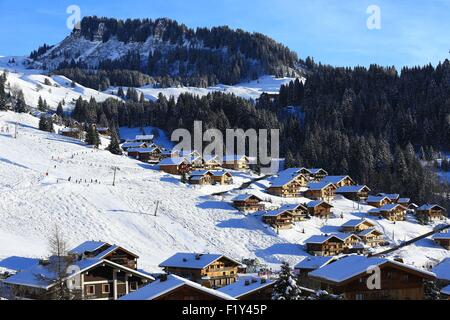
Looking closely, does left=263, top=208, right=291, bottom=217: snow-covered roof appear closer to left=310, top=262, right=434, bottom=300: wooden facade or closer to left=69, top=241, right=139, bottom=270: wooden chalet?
left=69, top=241, right=139, bottom=270: wooden chalet

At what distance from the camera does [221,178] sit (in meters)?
92.9

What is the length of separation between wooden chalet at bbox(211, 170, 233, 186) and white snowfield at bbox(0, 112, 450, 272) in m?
3.01

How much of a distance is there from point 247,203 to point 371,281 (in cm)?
4870

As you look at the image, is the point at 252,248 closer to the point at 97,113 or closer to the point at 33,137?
the point at 33,137

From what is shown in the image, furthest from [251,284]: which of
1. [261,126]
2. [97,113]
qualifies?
[97,113]

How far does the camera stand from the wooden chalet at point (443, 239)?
2968 inches

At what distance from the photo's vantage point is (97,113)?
177m

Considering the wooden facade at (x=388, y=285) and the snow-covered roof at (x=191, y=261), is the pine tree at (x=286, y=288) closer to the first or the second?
the wooden facade at (x=388, y=285)

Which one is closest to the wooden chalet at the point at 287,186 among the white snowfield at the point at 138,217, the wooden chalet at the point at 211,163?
the white snowfield at the point at 138,217

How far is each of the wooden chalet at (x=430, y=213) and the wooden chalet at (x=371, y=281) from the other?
66.0 metres

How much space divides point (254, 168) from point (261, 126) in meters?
47.5

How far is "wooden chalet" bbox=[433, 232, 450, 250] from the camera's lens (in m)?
75.4

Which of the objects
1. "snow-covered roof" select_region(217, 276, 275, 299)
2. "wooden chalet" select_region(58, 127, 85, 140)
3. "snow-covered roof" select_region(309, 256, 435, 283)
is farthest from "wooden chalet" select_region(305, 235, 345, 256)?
"wooden chalet" select_region(58, 127, 85, 140)

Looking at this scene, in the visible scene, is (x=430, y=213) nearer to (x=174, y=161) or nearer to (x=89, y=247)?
(x=174, y=161)
